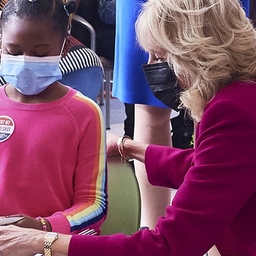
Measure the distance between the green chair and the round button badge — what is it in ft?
1.17

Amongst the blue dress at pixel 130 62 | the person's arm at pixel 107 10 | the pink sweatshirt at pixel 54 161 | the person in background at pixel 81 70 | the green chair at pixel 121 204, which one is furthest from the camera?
the person's arm at pixel 107 10

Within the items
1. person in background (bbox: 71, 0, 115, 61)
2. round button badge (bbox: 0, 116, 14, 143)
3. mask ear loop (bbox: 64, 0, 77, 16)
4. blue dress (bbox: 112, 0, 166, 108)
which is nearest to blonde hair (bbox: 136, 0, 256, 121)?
mask ear loop (bbox: 64, 0, 77, 16)

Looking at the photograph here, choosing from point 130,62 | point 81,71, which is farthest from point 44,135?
point 81,71

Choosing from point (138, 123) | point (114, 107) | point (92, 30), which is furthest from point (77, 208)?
point (114, 107)

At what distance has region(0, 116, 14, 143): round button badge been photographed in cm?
144

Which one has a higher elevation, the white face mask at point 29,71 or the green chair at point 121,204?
the white face mask at point 29,71

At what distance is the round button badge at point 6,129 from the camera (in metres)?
1.44

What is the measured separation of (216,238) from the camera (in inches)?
48.9

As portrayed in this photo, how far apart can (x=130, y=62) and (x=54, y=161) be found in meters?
0.67

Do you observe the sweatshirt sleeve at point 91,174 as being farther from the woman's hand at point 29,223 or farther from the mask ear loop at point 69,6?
the mask ear loop at point 69,6

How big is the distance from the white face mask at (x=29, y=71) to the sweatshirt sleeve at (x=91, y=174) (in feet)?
0.40

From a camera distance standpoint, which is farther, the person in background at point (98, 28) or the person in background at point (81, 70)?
the person in background at point (98, 28)

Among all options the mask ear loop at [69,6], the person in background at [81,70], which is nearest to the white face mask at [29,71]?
the mask ear loop at [69,6]

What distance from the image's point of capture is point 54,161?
1427mm
